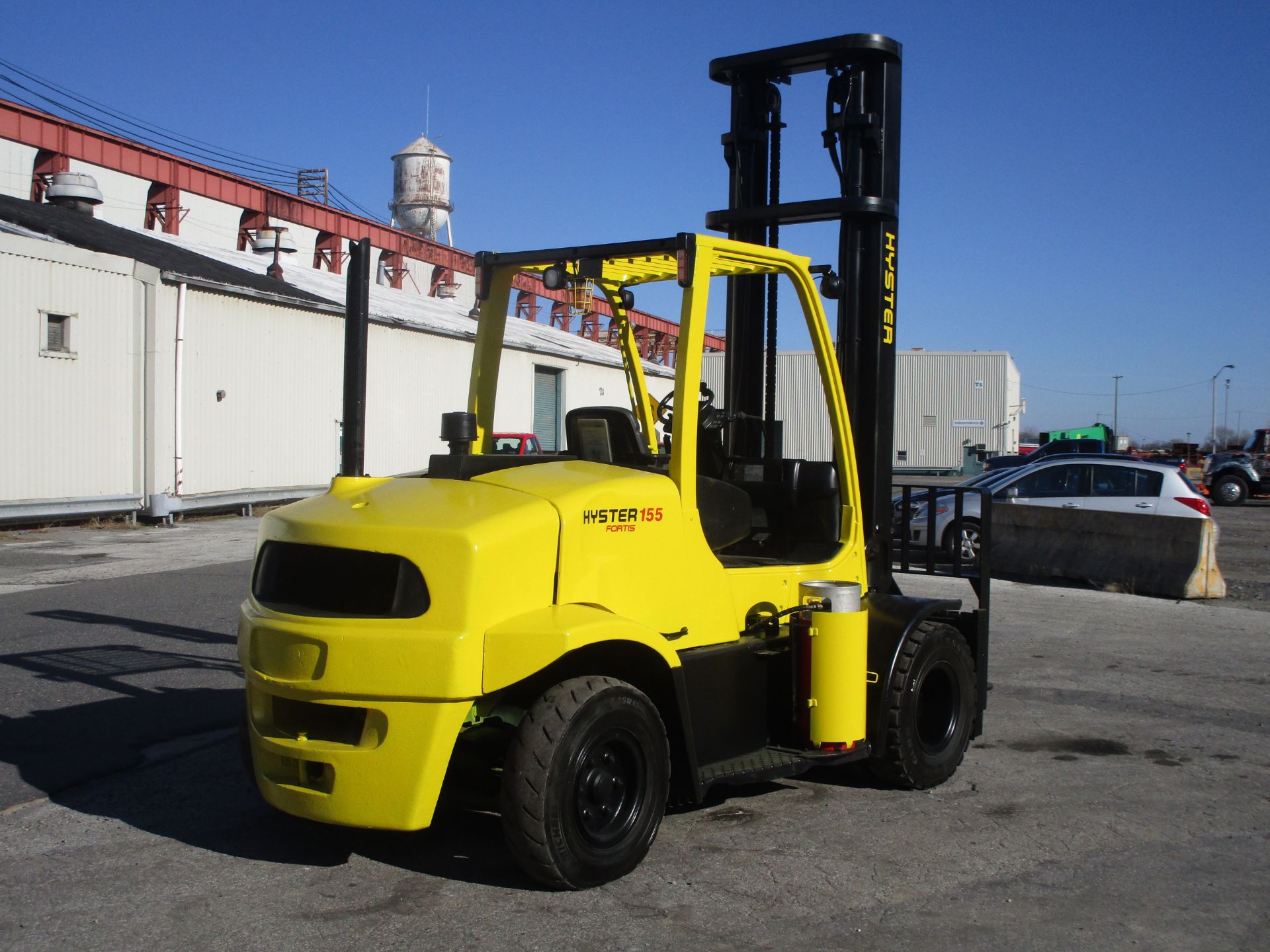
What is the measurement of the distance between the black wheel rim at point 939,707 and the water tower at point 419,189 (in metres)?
59.7

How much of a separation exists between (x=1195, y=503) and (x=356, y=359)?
13.9 meters

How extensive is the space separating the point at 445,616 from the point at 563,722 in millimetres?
563

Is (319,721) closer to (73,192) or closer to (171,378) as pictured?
(171,378)

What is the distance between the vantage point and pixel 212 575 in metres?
13.7

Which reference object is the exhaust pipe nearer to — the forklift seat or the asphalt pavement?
the forklift seat

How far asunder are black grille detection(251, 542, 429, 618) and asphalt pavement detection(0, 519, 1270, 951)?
0.92 meters

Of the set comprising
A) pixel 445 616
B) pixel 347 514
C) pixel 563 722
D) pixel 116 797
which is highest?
pixel 347 514

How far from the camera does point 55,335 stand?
64.1ft

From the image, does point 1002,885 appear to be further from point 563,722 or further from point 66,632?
point 66,632

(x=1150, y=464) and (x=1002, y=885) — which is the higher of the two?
(x=1150, y=464)

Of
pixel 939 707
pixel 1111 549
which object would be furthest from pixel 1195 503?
pixel 939 707

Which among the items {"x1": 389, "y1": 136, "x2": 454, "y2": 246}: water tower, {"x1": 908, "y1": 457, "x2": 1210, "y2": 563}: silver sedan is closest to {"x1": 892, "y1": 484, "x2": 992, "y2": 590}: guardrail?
{"x1": 908, "y1": 457, "x2": 1210, "y2": 563}: silver sedan

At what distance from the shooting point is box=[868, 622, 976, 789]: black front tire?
17.7 ft

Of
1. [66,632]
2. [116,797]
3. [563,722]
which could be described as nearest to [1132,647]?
[563,722]
